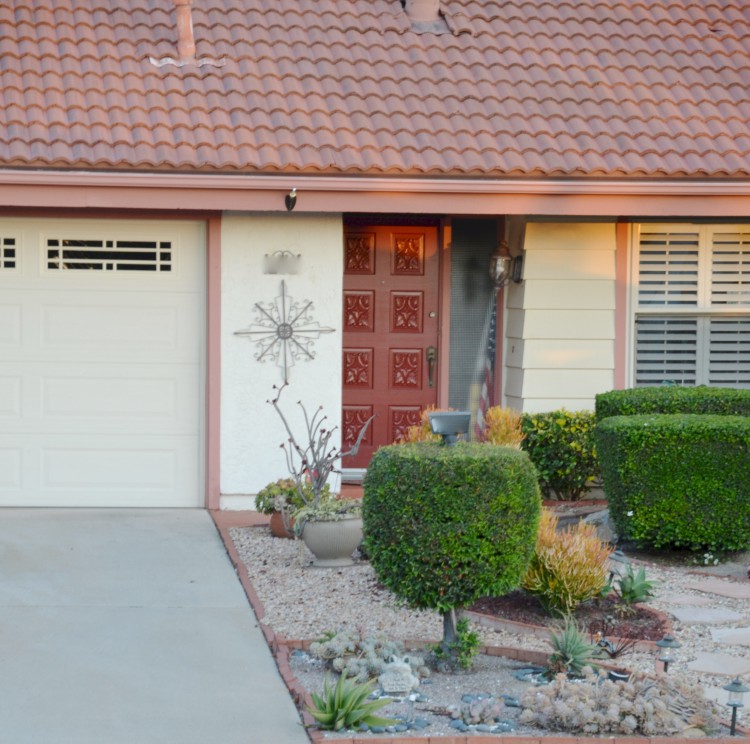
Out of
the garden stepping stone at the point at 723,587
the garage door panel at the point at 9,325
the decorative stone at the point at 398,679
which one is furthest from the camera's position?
the garage door panel at the point at 9,325

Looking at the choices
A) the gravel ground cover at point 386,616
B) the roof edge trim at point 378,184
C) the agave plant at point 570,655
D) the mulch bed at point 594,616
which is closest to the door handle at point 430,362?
the roof edge trim at point 378,184

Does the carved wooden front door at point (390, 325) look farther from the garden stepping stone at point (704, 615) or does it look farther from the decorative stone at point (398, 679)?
the decorative stone at point (398, 679)

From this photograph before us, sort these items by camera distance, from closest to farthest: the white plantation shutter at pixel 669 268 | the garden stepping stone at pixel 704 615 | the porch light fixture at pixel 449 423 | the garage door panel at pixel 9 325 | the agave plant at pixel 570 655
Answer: the agave plant at pixel 570 655, the porch light fixture at pixel 449 423, the garden stepping stone at pixel 704 615, the garage door panel at pixel 9 325, the white plantation shutter at pixel 669 268

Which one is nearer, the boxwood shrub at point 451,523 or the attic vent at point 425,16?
the boxwood shrub at point 451,523

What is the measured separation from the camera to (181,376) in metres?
10.7

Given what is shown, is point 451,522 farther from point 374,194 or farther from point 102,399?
point 102,399

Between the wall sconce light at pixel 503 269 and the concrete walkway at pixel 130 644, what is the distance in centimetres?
339

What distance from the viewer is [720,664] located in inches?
261

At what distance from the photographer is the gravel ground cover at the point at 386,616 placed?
622cm

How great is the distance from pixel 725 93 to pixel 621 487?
4.34 metres

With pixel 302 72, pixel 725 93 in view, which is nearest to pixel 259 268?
pixel 302 72

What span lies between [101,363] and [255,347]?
125 cm

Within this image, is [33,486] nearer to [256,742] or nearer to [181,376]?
[181,376]

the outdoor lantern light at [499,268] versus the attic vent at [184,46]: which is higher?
the attic vent at [184,46]
